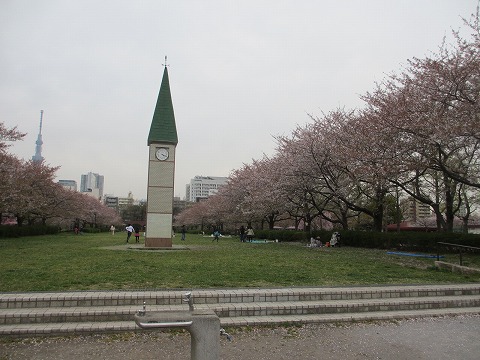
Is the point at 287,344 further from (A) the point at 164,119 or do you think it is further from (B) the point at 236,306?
(A) the point at 164,119

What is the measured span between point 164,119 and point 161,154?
212cm

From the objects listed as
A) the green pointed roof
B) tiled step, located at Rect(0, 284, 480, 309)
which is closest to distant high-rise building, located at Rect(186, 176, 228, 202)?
the green pointed roof

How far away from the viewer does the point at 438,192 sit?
25172 millimetres

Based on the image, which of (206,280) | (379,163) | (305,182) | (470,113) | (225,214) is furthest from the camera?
(225,214)

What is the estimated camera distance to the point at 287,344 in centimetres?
580

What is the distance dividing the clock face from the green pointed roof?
513 mm

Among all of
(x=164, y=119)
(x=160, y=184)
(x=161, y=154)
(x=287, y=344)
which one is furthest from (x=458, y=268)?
(x=164, y=119)

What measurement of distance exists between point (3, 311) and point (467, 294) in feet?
30.7

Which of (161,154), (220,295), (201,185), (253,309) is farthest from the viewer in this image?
(201,185)

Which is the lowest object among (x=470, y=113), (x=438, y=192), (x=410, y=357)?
(x=410, y=357)

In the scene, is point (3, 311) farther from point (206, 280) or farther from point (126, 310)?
point (206, 280)

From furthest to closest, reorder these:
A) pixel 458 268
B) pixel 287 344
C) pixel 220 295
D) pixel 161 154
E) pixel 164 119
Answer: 1. pixel 164 119
2. pixel 161 154
3. pixel 458 268
4. pixel 220 295
5. pixel 287 344

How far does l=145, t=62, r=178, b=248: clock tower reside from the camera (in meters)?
22.1

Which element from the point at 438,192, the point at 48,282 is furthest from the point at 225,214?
the point at 48,282
